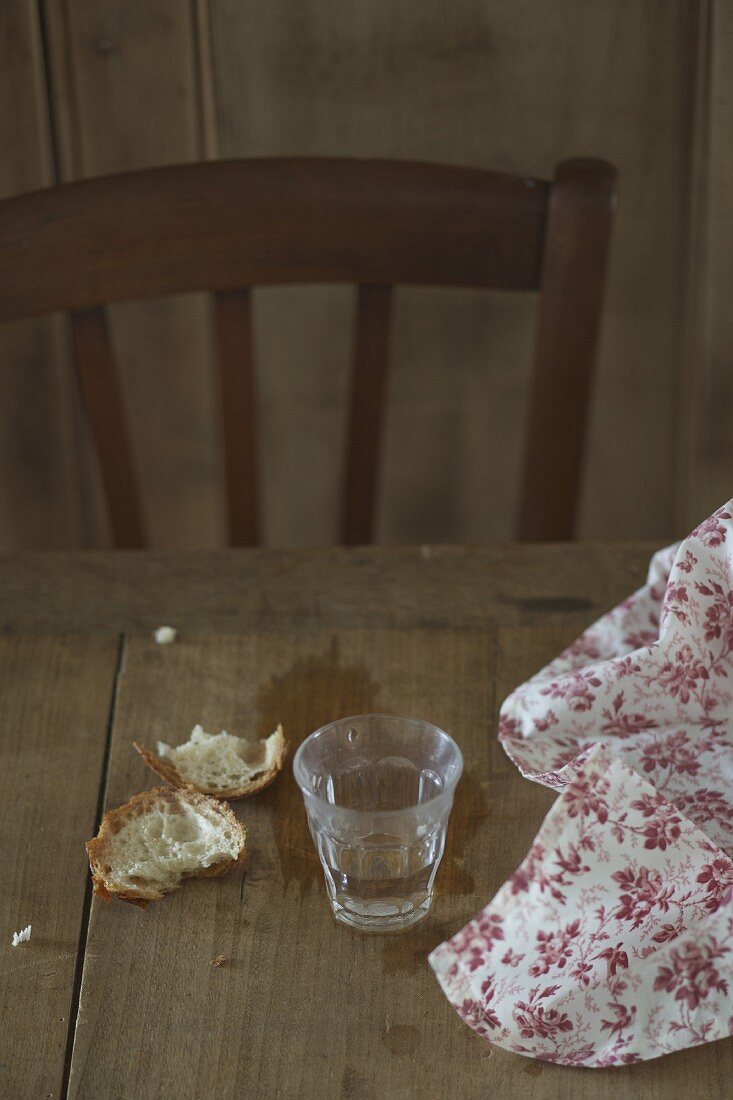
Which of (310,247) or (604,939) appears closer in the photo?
(604,939)

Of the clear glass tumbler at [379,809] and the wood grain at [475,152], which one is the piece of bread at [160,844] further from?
the wood grain at [475,152]

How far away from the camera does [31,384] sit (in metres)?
1.56

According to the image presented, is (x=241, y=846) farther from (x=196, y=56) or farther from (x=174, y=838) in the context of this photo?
(x=196, y=56)

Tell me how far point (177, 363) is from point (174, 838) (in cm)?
92

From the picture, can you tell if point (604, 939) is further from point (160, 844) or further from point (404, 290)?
point (404, 290)

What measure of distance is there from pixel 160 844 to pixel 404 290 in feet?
3.15

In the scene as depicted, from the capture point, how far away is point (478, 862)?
0.74 meters

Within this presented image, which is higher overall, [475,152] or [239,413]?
[475,152]

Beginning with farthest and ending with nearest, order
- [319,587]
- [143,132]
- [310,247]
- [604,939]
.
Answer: [143,132] → [310,247] → [319,587] → [604,939]

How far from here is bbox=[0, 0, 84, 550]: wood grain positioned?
1.37 m

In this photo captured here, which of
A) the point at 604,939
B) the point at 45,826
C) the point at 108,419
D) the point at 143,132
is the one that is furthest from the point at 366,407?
the point at 604,939

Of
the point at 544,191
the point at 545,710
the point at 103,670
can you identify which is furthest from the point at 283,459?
the point at 545,710

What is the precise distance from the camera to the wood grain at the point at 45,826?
641mm

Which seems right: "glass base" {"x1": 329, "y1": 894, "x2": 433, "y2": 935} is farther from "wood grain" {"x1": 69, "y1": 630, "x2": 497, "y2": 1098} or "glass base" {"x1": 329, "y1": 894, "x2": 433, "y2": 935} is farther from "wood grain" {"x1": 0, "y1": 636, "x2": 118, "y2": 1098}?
"wood grain" {"x1": 0, "y1": 636, "x2": 118, "y2": 1098}
